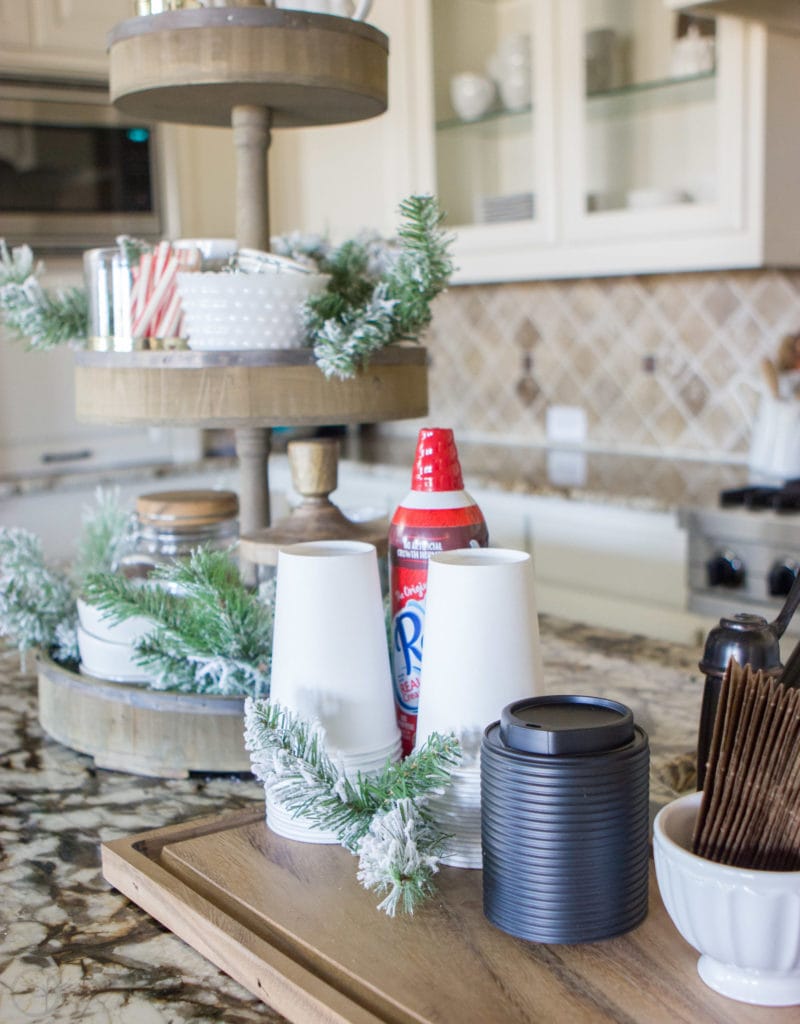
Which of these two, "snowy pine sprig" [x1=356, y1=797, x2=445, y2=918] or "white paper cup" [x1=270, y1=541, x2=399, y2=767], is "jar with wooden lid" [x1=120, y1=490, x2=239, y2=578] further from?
"snowy pine sprig" [x1=356, y1=797, x2=445, y2=918]

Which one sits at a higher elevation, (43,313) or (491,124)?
(491,124)

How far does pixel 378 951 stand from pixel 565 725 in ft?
Result: 0.54

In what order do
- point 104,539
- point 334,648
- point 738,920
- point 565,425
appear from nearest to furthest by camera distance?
point 738,920
point 334,648
point 104,539
point 565,425

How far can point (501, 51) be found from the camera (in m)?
2.77

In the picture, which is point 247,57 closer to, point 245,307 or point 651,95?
point 245,307

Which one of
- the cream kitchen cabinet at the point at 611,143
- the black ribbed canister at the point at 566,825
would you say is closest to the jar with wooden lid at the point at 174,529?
the black ribbed canister at the point at 566,825

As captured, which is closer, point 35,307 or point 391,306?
point 391,306

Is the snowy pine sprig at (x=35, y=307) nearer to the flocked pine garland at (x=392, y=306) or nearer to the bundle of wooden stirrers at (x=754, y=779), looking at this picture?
the flocked pine garland at (x=392, y=306)

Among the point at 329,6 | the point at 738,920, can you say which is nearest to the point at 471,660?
the point at 738,920

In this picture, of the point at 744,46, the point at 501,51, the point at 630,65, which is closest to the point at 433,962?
the point at 744,46

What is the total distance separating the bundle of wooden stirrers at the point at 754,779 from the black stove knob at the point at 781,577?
60.5 inches

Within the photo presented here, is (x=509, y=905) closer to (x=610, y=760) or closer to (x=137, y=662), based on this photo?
(x=610, y=760)

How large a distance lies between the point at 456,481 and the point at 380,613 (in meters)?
0.12

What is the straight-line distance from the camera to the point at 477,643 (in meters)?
0.73
